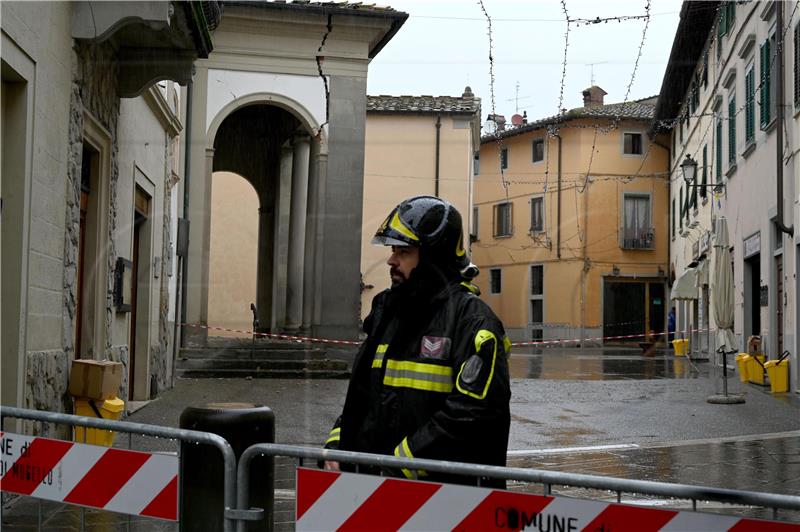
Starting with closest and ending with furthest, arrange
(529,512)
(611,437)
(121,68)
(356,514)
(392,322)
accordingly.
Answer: (529,512) < (356,514) < (392,322) < (121,68) < (611,437)

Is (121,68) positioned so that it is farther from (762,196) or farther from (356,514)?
(762,196)

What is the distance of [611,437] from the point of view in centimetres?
1091

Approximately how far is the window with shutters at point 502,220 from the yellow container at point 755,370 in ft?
96.0

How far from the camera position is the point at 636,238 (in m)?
44.2

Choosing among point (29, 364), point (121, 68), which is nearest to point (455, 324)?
point (29, 364)

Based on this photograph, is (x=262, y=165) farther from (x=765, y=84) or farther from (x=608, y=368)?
(x=765, y=84)

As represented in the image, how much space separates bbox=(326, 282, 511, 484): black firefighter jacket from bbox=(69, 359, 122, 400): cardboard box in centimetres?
476

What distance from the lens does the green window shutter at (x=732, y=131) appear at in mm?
21984

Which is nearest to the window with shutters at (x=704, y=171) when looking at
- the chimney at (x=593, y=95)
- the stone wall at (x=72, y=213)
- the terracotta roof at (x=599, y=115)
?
the terracotta roof at (x=599, y=115)

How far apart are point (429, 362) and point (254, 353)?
1497 centimetres

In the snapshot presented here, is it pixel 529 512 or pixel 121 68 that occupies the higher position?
pixel 121 68

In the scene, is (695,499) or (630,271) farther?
(630,271)

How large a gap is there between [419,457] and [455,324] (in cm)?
44

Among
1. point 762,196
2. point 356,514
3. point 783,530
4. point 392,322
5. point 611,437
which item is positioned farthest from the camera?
point 762,196
